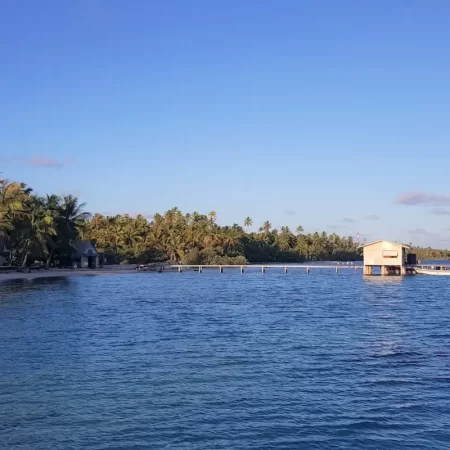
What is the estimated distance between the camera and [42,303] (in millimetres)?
40062

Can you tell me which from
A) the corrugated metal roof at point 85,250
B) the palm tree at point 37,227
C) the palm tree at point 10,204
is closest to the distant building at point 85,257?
the corrugated metal roof at point 85,250

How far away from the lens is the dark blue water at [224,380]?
12.1m

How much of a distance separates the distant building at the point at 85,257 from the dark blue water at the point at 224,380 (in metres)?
52.7

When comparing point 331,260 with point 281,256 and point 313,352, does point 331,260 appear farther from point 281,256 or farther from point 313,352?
point 313,352

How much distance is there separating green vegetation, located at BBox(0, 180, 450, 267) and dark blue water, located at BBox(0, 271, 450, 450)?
3552 centimetres

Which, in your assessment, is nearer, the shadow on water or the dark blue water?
the dark blue water

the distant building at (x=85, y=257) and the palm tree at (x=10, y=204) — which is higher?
the palm tree at (x=10, y=204)

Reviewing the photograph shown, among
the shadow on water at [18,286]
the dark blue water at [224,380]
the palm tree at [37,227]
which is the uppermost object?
the palm tree at [37,227]

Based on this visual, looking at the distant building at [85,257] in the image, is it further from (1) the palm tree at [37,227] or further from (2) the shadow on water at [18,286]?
(2) the shadow on water at [18,286]

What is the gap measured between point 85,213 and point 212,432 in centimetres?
7161

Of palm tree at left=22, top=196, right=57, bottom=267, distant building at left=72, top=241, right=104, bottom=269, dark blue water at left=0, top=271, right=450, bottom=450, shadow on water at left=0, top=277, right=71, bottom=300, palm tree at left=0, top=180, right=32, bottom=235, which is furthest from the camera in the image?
distant building at left=72, top=241, right=104, bottom=269

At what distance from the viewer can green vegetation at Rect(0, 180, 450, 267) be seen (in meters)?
68.6

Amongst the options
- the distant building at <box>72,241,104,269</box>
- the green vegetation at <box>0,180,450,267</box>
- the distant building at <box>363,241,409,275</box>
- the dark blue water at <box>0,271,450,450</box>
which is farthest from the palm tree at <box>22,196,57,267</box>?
the distant building at <box>363,241,409,275</box>

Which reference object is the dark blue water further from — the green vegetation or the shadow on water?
the green vegetation
